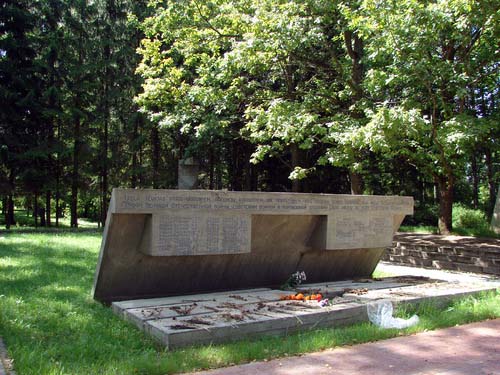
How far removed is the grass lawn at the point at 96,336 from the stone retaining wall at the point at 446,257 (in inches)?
135

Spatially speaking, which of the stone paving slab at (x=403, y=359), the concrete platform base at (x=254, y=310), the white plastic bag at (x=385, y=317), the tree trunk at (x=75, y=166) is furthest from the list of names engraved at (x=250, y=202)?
the tree trunk at (x=75, y=166)

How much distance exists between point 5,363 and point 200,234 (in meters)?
3.18

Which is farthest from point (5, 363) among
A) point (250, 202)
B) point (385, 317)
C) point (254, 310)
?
point (385, 317)

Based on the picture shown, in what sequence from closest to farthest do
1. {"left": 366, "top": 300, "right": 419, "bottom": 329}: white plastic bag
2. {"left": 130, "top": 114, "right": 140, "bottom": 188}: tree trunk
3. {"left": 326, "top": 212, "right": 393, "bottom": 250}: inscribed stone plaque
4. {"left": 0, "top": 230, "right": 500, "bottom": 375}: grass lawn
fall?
1. {"left": 0, "top": 230, "right": 500, "bottom": 375}: grass lawn
2. {"left": 366, "top": 300, "right": 419, "bottom": 329}: white plastic bag
3. {"left": 326, "top": 212, "right": 393, "bottom": 250}: inscribed stone plaque
4. {"left": 130, "top": 114, "right": 140, "bottom": 188}: tree trunk

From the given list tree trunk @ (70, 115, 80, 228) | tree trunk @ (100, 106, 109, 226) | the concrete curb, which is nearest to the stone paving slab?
the concrete curb

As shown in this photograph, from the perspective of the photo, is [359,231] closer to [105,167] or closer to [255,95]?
[255,95]

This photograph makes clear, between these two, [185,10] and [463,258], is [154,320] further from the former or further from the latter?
[185,10]

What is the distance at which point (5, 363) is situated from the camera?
422 centimetres

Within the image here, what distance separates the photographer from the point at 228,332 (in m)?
5.11

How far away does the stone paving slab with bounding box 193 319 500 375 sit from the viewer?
14.0 feet

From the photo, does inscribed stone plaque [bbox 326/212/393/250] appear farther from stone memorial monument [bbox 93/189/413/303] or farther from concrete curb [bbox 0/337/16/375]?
concrete curb [bbox 0/337/16/375]

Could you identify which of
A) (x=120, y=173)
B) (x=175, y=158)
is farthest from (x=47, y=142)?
(x=175, y=158)

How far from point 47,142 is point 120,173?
4.72 metres

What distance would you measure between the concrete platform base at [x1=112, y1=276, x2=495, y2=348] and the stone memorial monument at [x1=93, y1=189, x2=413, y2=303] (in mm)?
428
